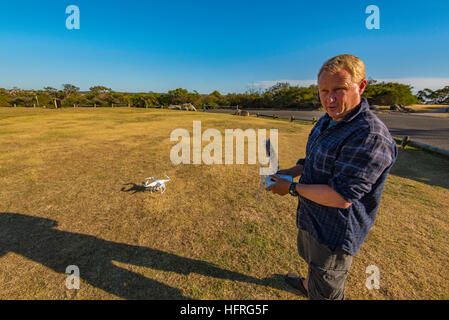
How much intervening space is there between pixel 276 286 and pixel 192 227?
1819 millimetres

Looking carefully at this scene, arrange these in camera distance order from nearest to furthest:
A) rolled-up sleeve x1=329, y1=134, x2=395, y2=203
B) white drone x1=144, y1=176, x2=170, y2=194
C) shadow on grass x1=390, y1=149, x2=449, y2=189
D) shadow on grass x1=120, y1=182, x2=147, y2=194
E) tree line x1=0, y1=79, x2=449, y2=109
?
rolled-up sleeve x1=329, y1=134, x2=395, y2=203 → white drone x1=144, y1=176, x2=170, y2=194 → shadow on grass x1=120, y1=182, x2=147, y2=194 → shadow on grass x1=390, y1=149, x2=449, y2=189 → tree line x1=0, y1=79, x2=449, y2=109

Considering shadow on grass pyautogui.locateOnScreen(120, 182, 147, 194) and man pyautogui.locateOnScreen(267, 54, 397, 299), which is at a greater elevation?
man pyautogui.locateOnScreen(267, 54, 397, 299)

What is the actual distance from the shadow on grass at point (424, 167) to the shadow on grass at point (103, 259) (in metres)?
6.67

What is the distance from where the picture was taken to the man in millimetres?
1244

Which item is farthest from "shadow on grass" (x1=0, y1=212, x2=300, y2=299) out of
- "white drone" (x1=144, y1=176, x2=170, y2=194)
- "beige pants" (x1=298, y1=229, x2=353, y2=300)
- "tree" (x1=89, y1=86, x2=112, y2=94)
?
"tree" (x1=89, y1=86, x2=112, y2=94)

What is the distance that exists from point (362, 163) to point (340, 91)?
22.5 inches

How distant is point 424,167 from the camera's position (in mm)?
6926

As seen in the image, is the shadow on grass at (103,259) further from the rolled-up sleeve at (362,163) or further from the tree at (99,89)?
the tree at (99,89)

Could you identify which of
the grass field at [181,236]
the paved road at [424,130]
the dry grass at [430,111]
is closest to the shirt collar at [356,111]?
the grass field at [181,236]

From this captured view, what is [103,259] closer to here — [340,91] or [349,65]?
[340,91]

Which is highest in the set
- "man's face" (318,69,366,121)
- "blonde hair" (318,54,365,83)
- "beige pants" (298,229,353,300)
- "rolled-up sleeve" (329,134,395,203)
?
"blonde hair" (318,54,365,83)

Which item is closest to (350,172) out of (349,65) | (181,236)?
(349,65)

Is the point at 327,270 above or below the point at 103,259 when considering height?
above

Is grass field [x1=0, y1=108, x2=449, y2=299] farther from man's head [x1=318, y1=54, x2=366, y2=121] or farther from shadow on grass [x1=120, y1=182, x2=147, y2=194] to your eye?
man's head [x1=318, y1=54, x2=366, y2=121]
